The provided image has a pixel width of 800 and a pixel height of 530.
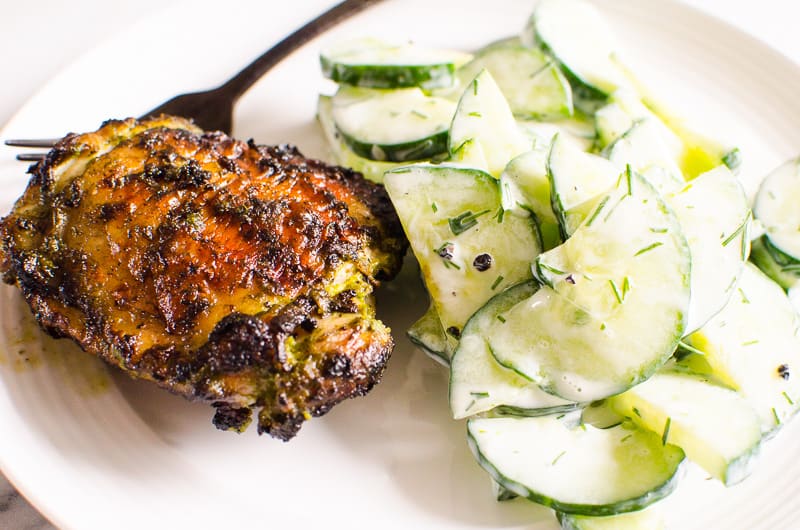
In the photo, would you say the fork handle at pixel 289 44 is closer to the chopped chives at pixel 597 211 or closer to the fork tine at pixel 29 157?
the fork tine at pixel 29 157

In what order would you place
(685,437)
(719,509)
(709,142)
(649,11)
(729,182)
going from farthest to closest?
1. (649,11)
2. (709,142)
3. (729,182)
4. (719,509)
5. (685,437)

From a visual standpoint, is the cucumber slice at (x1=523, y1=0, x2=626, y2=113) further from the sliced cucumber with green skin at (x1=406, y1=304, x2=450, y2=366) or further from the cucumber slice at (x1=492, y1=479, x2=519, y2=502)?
the cucumber slice at (x1=492, y1=479, x2=519, y2=502)

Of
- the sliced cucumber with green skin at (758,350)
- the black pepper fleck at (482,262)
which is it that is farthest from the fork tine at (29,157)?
the sliced cucumber with green skin at (758,350)

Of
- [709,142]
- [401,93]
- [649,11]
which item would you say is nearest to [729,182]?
[709,142]

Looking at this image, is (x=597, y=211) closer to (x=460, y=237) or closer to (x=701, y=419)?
(x=460, y=237)

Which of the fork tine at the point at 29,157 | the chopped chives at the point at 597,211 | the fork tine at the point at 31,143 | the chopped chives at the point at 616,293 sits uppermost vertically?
the chopped chives at the point at 597,211

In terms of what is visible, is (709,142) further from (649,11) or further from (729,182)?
(649,11)

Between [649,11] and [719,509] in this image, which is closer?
[719,509]

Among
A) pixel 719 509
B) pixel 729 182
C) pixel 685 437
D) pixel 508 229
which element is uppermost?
pixel 729 182
